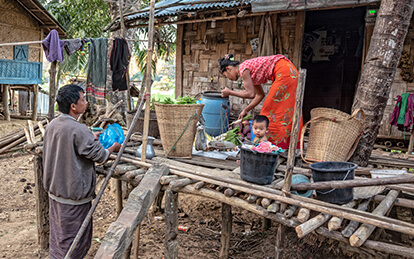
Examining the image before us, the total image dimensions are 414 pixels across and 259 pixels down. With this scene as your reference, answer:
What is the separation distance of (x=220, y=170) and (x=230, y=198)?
67cm

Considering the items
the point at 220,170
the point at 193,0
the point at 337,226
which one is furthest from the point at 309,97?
the point at 337,226

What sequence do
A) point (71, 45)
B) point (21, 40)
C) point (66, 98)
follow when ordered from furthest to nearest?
1. point (21, 40)
2. point (71, 45)
3. point (66, 98)

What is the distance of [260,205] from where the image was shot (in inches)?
120

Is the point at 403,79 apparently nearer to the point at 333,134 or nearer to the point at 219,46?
the point at 333,134

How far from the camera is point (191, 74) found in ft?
27.7

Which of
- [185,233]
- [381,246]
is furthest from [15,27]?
[381,246]

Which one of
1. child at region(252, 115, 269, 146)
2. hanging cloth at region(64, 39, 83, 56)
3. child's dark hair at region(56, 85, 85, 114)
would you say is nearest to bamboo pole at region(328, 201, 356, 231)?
child at region(252, 115, 269, 146)

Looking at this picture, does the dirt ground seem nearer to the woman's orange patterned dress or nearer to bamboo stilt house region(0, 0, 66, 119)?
the woman's orange patterned dress

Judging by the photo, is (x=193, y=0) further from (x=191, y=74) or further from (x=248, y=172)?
(x=248, y=172)

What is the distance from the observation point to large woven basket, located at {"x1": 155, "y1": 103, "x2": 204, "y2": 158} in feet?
12.9

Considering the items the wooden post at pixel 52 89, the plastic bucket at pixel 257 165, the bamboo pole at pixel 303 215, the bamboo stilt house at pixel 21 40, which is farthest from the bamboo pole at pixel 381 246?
the bamboo stilt house at pixel 21 40

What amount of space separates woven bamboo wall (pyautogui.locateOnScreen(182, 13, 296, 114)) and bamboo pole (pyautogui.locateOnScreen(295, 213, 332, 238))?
5130 millimetres

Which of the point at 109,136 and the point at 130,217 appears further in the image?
the point at 109,136

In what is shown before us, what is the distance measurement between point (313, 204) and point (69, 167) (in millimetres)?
2219
